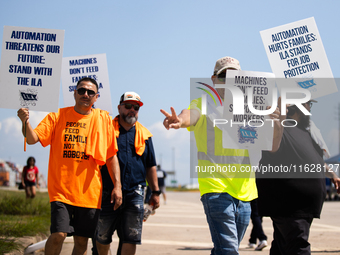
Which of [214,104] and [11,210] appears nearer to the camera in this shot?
[214,104]

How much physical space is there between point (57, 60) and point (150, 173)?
5.54ft

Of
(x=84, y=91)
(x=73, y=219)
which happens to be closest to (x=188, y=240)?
(x=73, y=219)

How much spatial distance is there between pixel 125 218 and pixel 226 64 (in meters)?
2.04

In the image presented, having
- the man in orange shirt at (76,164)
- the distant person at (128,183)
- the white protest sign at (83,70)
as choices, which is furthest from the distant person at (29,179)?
the man in orange shirt at (76,164)

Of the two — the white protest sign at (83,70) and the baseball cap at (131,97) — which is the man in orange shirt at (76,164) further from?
the white protest sign at (83,70)

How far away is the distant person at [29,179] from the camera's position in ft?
46.0

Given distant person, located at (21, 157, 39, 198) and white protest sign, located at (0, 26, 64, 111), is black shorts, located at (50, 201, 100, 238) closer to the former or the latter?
white protest sign, located at (0, 26, 64, 111)

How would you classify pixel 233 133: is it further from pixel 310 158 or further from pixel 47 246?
pixel 47 246

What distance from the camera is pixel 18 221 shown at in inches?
297

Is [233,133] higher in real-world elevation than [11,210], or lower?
higher

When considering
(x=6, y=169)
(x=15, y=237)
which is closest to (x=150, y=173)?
(x=15, y=237)

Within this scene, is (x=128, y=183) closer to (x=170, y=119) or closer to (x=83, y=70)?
(x=170, y=119)

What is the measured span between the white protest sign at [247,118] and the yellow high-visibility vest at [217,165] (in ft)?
0.26

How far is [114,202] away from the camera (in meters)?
4.52
